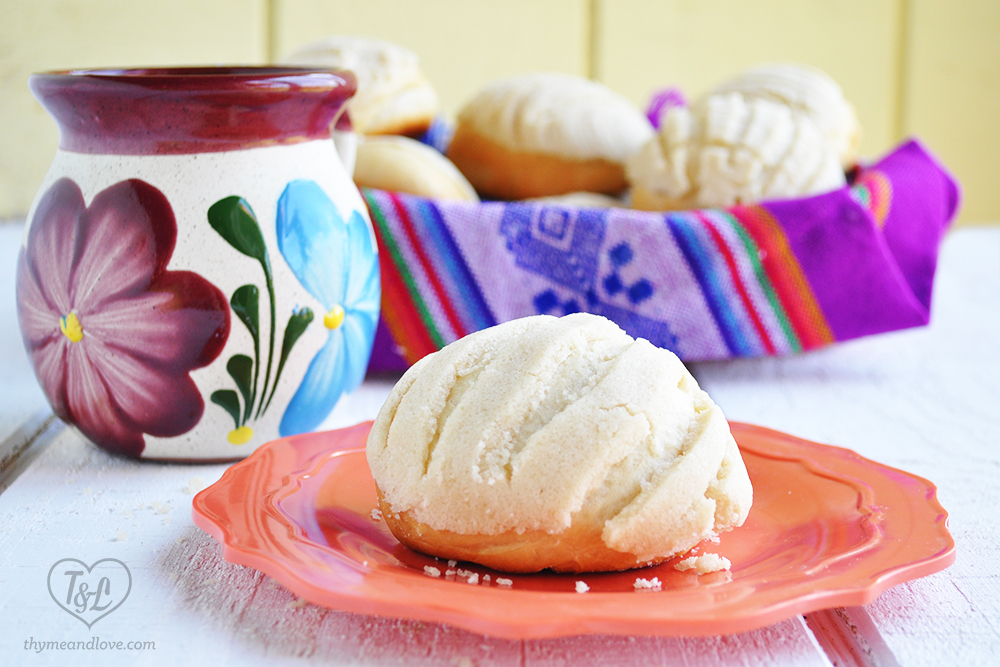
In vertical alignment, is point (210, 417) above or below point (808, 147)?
below

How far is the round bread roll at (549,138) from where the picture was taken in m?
0.95

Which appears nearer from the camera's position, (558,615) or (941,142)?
(558,615)

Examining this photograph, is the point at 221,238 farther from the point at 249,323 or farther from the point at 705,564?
the point at 705,564

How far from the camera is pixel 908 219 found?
86 centimetres

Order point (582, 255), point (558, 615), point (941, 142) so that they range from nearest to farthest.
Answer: point (558, 615), point (582, 255), point (941, 142)

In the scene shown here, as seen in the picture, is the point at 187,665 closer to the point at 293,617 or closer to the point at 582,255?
the point at 293,617

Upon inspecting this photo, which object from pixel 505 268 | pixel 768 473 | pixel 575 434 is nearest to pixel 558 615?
pixel 575 434

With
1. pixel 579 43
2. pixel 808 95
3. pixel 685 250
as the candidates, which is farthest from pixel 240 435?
pixel 579 43

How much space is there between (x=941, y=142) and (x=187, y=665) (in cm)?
235

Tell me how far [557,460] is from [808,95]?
0.67m

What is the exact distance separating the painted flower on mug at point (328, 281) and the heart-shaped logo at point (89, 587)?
163mm

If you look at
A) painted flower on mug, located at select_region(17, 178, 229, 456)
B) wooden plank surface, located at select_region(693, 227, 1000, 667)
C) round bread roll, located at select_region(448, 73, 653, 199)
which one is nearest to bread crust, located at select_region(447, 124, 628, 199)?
round bread roll, located at select_region(448, 73, 653, 199)

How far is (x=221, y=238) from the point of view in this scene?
530 mm

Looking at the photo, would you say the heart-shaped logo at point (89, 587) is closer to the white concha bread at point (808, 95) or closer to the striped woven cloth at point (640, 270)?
the striped woven cloth at point (640, 270)
